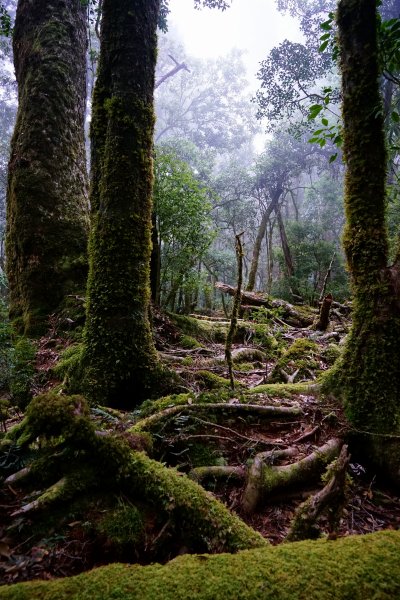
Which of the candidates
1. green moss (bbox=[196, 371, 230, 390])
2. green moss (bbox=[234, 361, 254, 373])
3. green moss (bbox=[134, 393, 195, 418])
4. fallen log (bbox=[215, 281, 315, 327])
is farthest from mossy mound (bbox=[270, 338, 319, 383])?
fallen log (bbox=[215, 281, 315, 327])

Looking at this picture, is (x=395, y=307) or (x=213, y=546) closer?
(x=213, y=546)

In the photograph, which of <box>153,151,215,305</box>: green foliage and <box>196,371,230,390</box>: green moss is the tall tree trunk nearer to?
<box>153,151,215,305</box>: green foliage

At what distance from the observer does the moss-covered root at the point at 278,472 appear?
84.4 inches

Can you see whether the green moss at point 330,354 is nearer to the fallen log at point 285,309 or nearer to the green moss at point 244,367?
the green moss at point 244,367

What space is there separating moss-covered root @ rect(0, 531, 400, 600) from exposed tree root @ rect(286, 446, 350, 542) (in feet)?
0.95

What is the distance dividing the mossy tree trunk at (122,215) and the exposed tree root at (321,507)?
70.5 inches

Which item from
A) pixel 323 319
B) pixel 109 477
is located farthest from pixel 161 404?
pixel 323 319

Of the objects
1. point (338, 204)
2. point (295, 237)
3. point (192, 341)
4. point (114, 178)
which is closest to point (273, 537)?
point (114, 178)

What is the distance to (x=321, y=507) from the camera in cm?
170

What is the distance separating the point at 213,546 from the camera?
1.58 metres

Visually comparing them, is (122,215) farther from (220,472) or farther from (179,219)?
(179,219)

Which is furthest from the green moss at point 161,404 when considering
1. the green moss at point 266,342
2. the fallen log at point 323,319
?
the fallen log at point 323,319

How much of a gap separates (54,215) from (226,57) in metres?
48.3

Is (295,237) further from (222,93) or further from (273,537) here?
(222,93)
